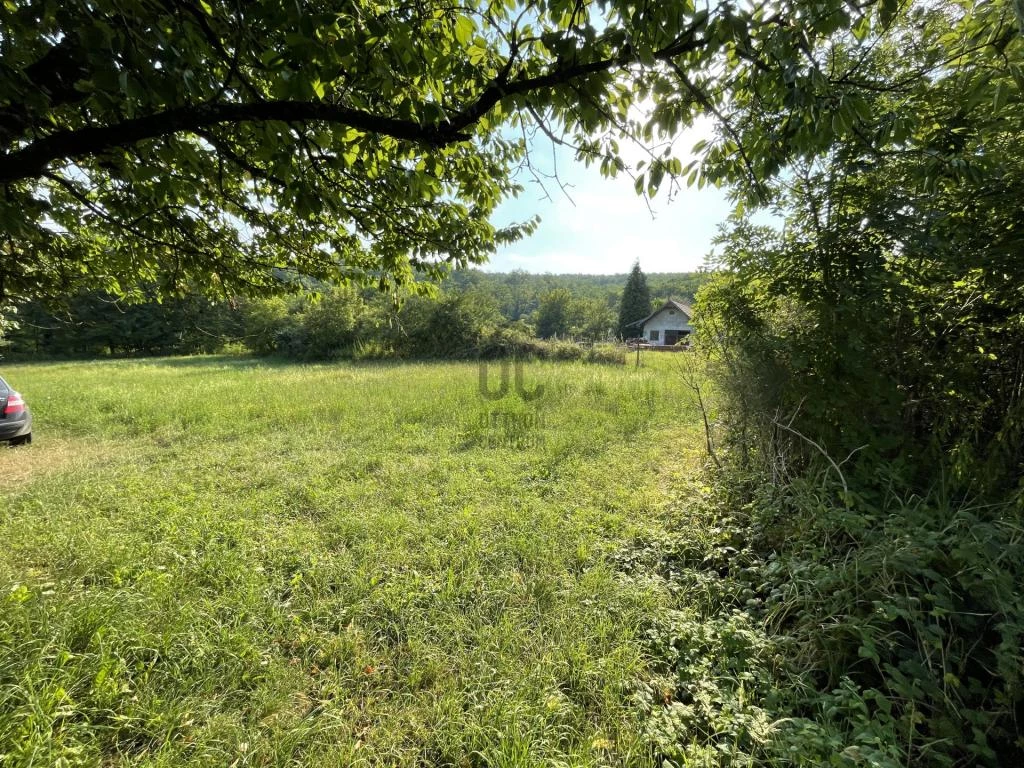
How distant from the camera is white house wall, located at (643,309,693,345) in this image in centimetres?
3603

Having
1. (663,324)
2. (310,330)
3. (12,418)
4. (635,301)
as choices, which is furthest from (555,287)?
(12,418)

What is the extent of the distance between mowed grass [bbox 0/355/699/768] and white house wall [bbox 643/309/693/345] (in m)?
34.1

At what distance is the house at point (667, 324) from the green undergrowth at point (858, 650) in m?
35.0

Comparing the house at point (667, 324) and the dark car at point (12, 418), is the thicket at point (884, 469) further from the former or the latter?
the house at point (667, 324)

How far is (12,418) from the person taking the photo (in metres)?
5.85

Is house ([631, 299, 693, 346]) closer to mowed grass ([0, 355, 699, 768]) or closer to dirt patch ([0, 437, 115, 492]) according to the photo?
mowed grass ([0, 355, 699, 768])

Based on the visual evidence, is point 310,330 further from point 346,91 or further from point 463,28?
point 463,28

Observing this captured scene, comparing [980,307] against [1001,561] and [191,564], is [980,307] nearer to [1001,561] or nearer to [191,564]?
[1001,561]

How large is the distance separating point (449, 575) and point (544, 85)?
123 inches

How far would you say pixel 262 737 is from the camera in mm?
1723

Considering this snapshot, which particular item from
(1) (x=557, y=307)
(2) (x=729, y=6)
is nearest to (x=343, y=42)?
(2) (x=729, y=6)

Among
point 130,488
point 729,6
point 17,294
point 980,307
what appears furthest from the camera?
point 130,488

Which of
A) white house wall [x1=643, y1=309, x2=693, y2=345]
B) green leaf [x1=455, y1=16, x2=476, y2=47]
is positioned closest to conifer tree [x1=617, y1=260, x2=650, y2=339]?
white house wall [x1=643, y1=309, x2=693, y2=345]

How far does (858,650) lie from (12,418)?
10.5m
